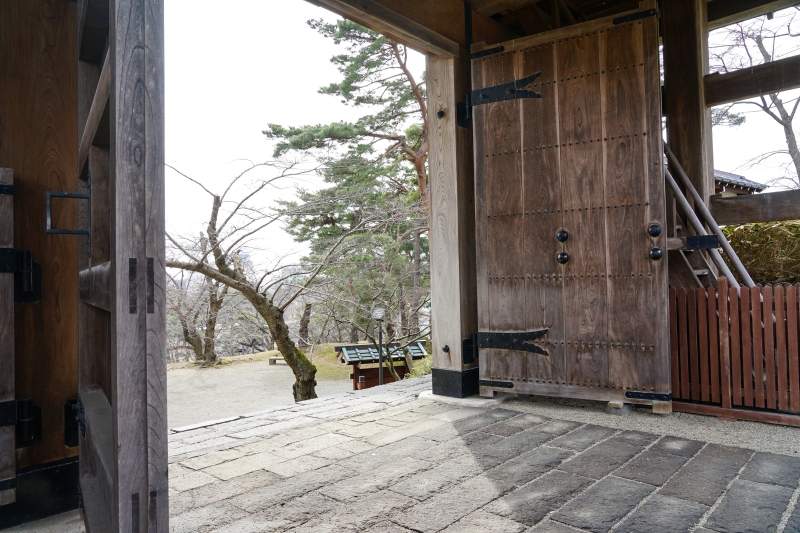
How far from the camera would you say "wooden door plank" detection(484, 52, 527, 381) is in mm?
3490

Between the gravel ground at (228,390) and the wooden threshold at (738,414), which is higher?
the wooden threshold at (738,414)

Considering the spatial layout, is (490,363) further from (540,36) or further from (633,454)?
(540,36)

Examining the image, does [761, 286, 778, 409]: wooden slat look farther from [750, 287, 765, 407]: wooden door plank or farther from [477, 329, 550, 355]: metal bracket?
[477, 329, 550, 355]: metal bracket

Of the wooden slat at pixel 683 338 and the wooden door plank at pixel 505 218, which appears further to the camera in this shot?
the wooden door plank at pixel 505 218

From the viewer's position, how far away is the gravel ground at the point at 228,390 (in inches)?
368

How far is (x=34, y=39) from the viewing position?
209cm

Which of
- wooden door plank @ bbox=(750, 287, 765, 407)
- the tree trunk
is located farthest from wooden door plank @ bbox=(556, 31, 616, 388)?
the tree trunk

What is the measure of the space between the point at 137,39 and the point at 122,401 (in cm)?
85

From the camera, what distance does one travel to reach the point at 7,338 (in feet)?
6.03

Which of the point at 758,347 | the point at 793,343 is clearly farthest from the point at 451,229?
the point at 793,343

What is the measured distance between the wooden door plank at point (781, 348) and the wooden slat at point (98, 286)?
10.9 ft

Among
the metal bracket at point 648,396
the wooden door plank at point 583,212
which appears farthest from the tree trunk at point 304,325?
the metal bracket at point 648,396

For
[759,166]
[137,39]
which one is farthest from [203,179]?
[759,166]

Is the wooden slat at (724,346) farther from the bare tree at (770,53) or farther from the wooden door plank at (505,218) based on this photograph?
the bare tree at (770,53)
